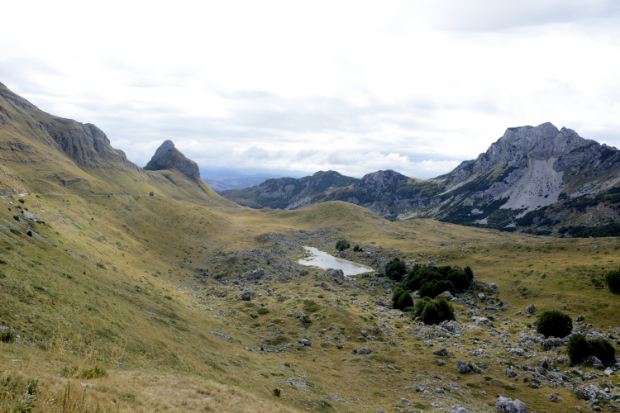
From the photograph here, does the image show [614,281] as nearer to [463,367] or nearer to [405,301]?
[405,301]

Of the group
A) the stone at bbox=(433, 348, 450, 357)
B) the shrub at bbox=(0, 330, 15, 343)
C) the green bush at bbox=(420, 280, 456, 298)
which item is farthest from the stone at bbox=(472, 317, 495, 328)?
the shrub at bbox=(0, 330, 15, 343)

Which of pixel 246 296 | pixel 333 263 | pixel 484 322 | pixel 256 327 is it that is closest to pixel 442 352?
pixel 484 322

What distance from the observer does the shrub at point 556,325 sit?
38.3 meters

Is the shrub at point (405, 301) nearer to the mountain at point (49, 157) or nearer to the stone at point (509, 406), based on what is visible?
the stone at point (509, 406)

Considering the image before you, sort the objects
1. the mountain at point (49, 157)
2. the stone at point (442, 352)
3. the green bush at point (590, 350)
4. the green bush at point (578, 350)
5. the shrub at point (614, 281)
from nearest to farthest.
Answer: the green bush at point (590, 350) → the green bush at point (578, 350) → the stone at point (442, 352) → the shrub at point (614, 281) → the mountain at point (49, 157)

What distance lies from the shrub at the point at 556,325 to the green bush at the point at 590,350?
20.7 feet

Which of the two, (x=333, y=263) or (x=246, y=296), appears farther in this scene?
(x=333, y=263)

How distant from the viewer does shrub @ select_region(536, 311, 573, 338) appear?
3834 cm

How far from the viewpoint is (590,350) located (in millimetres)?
31359

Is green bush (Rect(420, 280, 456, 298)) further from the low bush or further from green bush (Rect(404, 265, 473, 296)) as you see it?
the low bush

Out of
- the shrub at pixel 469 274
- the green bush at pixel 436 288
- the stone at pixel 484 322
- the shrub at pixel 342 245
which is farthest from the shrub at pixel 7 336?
the shrub at pixel 342 245

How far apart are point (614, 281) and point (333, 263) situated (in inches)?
2937

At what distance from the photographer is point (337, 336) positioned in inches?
1629

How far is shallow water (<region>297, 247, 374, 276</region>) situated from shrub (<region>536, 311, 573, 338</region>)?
183 ft
